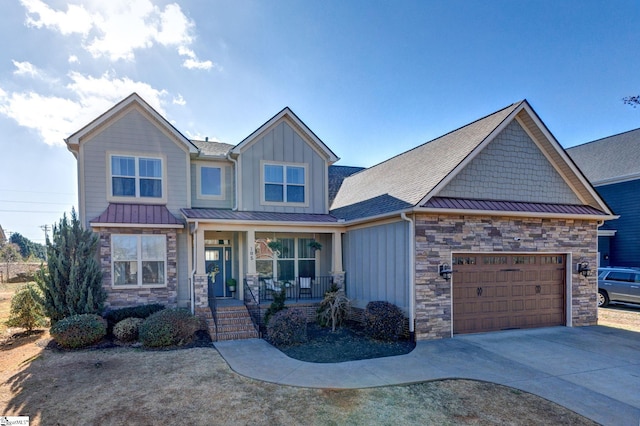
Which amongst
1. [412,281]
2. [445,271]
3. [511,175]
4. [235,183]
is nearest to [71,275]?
[235,183]

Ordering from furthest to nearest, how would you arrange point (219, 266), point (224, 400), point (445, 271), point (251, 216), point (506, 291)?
point (219, 266) < point (251, 216) < point (506, 291) < point (445, 271) < point (224, 400)

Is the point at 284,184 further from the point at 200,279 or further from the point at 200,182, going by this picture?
the point at 200,279

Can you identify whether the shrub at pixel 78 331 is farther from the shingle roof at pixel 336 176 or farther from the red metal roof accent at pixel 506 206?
the shingle roof at pixel 336 176

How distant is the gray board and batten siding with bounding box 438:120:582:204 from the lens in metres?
10.9

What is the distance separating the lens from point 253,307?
37.6 ft

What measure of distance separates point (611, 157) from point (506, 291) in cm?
1695

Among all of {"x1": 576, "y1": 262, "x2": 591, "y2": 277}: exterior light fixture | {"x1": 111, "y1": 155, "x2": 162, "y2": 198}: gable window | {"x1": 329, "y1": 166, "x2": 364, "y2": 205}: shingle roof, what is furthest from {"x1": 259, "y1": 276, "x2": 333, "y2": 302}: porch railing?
{"x1": 576, "y1": 262, "x2": 591, "y2": 277}: exterior light fixture

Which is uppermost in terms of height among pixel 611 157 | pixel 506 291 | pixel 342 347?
pixel 611 157

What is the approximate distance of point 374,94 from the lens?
14.7m

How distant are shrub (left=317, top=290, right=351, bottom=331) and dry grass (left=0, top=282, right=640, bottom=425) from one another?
426 centimetres

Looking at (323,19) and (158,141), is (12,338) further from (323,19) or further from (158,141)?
(323,19)

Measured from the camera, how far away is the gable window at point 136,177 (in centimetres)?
1205

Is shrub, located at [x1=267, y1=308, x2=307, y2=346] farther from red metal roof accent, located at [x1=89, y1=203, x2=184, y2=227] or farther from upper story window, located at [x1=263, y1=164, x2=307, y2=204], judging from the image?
upper story window, located at [x1=263, y1=164, x2=307, y2=204]

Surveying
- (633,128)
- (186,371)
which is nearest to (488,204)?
(186,371)
